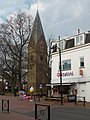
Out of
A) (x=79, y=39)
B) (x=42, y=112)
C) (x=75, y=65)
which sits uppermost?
(x=79, y=39)

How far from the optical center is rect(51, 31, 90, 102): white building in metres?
38.2

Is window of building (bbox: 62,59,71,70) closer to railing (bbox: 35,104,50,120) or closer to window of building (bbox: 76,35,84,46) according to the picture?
window of building (bbox: 76,35,84,46)

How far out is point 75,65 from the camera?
4034 cm

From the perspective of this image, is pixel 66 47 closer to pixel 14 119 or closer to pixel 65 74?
pixel 65 74

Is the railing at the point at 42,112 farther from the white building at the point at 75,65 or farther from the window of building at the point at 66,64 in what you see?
the window of building at the point at 66,64

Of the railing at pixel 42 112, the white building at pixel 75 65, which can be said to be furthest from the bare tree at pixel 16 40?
the railing at pixel 42 112

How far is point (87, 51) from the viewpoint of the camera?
3809cm

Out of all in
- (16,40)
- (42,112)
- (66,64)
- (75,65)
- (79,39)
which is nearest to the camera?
(42,112)

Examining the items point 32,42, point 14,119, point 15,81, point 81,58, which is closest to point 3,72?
point 15,81

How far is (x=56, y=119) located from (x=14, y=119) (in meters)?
2.50

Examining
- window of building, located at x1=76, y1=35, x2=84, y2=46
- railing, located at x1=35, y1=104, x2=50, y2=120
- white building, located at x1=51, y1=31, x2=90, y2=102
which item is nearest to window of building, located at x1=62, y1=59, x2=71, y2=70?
white building, located at x1=51, y1=31, x2=90, y2=102

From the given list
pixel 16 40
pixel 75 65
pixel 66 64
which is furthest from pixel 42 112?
pixel 16 40

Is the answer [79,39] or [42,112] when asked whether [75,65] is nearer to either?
[79,39]

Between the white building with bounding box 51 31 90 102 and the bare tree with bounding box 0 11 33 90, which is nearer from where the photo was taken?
the white building with bounding box 51 31 90 102
